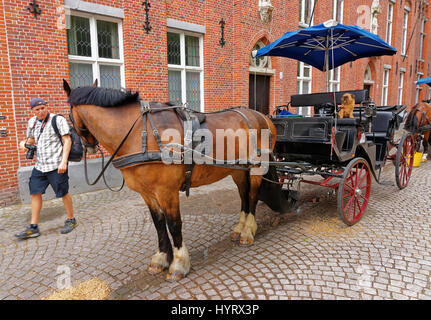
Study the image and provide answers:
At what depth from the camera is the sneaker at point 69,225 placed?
4273 mm

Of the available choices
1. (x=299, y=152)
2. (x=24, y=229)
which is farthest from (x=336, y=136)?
(x=24, y=229)

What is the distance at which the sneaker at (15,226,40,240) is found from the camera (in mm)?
4088

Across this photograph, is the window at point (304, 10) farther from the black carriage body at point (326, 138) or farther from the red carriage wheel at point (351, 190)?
the red carriage wheel at point (351, 190)

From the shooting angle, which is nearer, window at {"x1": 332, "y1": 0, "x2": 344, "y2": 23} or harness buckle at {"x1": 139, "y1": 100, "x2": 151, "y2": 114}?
harness buckle at {"x1": 139, "y1": 100, "x2": 151, "y2": 114}

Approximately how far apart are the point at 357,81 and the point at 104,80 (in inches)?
521

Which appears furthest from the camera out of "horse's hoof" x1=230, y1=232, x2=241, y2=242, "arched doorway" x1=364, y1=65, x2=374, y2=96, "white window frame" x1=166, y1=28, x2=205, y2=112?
"arched doorway" x1=364, y1=65, x2=374, y2=96

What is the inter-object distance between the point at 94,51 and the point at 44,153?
3501 millimetres

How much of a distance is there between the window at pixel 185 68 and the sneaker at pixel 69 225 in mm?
4621

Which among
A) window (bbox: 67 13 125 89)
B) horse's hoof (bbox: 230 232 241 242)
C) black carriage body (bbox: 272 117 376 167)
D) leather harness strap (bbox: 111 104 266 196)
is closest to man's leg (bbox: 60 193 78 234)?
leather harness strap (bbox: 111 104 266 196)

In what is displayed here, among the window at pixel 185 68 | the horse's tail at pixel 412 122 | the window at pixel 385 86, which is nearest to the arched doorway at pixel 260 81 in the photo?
the window at pixel 185 68

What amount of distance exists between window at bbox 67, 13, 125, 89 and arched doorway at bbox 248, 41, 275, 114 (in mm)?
4760

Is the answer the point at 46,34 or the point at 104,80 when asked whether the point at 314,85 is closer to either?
the point at 104,80

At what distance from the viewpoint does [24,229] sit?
14.5 feet

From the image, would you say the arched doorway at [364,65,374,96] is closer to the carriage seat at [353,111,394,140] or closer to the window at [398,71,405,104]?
the window at [398,71,405,104]
